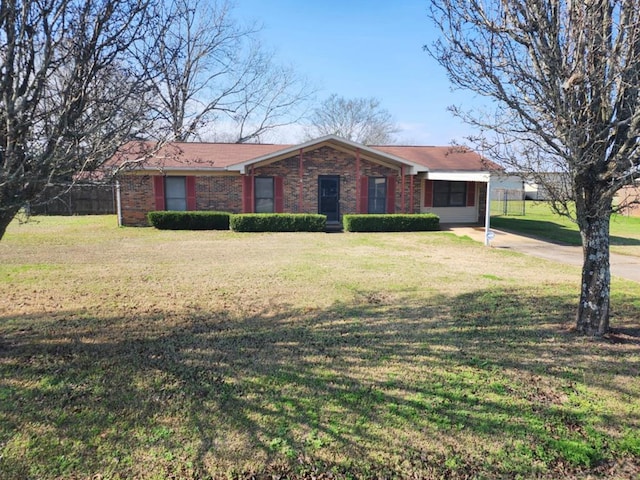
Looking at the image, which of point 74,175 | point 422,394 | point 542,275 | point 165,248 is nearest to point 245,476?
point 422,394

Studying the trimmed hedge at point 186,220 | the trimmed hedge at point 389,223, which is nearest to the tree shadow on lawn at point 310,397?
the trimmed hedge at point 186,220

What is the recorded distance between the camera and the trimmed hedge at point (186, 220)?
16.1 m

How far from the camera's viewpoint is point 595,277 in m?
4.97

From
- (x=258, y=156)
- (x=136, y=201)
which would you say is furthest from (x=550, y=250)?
(x=136, y=201)

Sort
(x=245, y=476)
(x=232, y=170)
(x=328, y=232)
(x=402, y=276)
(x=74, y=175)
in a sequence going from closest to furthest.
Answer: (x=245, y=476) → (x=74, y=175) → (x=402, y=276) → (x=328, y=232) → (x=232, y=170)

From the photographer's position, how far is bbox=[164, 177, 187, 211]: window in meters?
17.7

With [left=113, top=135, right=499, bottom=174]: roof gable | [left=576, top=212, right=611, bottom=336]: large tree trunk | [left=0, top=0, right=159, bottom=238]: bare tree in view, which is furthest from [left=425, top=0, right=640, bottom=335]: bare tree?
[left=113, top=135, right=499, bottom=174]: roof gable

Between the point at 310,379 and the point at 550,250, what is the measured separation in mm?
10797

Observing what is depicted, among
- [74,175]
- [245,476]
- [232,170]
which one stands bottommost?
[245,476]

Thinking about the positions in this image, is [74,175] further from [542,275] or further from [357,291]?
[542,275]

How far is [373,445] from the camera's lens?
2.97 m

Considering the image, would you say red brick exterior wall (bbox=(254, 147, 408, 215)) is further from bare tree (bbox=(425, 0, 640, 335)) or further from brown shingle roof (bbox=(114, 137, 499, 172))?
bare tree (bbox=(425, 0, 640, 335))

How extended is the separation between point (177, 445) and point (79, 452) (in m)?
0.60

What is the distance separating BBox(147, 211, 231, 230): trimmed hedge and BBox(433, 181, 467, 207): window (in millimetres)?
9200
